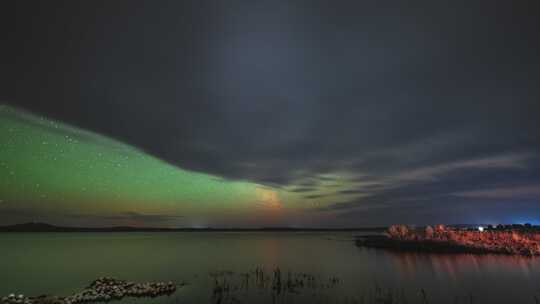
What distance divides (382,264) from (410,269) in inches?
192

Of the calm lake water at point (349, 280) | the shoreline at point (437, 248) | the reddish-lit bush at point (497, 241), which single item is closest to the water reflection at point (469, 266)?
the calm lake water at point (349, 280)

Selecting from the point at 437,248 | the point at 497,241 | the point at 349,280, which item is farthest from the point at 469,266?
the point at 497,241

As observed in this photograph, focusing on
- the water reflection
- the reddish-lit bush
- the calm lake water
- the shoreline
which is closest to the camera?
the calm lake water

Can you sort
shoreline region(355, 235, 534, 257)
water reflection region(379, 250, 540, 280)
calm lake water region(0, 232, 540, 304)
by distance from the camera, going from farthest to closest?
shoreline region(355, 235, 534, 257), water reflection region(379, 250, 540, 280), calm lake water region(0, 232, 540, 304)

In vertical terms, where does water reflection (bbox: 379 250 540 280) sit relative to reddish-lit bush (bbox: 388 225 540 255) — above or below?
below

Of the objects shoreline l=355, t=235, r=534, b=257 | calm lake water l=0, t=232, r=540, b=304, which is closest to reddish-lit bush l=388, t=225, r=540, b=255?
shoreline l=355, t=235, r=534, b=257

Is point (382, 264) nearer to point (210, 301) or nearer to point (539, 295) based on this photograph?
point (539, 295)

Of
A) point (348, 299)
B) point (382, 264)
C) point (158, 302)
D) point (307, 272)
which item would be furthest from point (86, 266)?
point (382, 264)

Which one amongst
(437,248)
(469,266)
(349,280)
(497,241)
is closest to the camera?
(349,280)

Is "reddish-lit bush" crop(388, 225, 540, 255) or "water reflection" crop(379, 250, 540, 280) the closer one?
"water reflection" crop(379, 250, 540, 280)

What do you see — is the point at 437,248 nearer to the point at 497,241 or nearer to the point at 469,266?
the point at 497,241

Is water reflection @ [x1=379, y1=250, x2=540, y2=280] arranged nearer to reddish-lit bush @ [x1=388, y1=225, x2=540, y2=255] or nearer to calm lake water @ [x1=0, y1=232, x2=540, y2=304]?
calm lake water @ [x1=0, y1=232, x2=540, y2=304]

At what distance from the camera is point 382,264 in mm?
41906

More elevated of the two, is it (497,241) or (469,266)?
(497,241)
